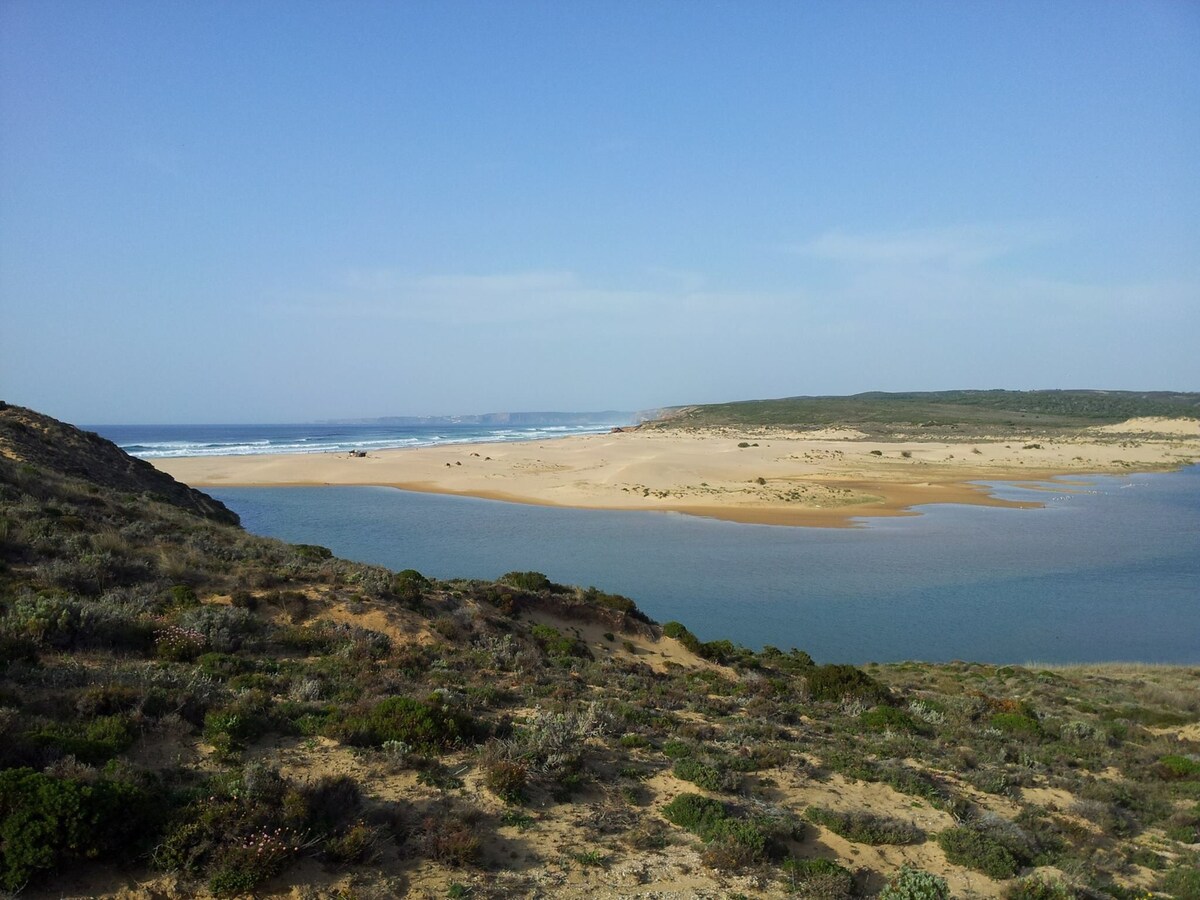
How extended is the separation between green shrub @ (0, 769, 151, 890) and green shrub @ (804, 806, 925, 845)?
650cm

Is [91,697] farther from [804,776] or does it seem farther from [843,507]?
[843,507]

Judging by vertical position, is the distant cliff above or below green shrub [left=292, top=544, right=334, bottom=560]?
above

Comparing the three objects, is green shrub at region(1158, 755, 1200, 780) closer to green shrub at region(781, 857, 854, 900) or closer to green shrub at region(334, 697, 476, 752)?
green shrub at region(781, 857, 854, 900)

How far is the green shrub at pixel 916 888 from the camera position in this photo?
634 centimetres

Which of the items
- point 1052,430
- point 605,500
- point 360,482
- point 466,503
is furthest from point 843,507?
point 1052,430

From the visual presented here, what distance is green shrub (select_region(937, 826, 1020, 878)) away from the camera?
24.0 feet

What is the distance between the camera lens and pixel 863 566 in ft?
96.0

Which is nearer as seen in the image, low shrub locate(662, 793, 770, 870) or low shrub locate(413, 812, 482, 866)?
low shrub locate(413, 812, 482, 866)

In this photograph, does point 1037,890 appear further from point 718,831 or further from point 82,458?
point 82,458

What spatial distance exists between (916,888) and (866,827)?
1166mm

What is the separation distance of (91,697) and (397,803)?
11.7ft

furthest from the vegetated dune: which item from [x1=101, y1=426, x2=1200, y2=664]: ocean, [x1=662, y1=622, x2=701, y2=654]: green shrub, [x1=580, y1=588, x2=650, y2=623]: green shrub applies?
[x1=101, y1=426, x2=1200, y2=664]: ocean

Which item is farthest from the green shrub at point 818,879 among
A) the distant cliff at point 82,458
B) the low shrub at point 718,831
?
the distant cliff at point 82,458

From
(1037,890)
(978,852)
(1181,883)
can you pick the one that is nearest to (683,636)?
(978,852)
